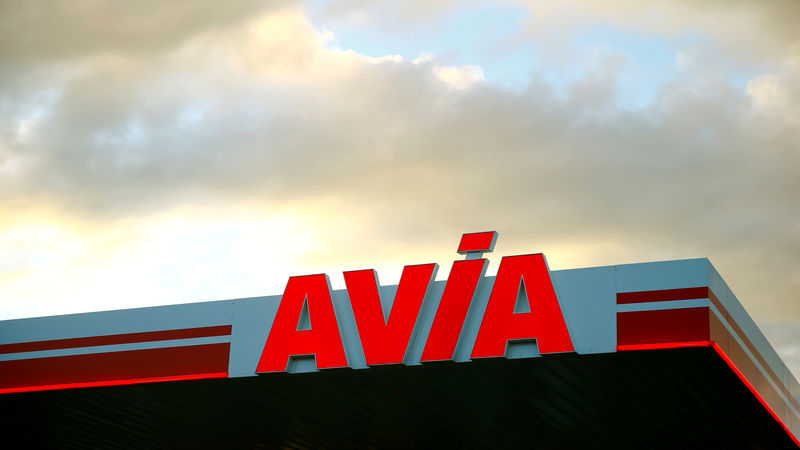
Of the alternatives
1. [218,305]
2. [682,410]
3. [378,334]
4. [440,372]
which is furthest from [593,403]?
[218,305]

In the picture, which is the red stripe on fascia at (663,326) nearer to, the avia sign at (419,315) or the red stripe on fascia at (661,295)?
the red stripe on fascia at (661,295)

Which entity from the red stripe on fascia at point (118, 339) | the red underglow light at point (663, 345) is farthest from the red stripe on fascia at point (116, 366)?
the red underglow light at point (663, 345)

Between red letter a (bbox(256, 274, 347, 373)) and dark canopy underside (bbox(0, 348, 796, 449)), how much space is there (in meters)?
0.40

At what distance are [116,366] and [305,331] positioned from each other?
14.7 ft

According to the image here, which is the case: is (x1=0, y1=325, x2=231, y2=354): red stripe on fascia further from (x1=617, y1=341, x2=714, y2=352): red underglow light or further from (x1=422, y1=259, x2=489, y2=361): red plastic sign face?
(x1=617, y1=341, x2=714, y2=352): red underglow light

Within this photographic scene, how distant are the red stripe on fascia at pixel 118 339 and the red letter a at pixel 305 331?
1.25 meters

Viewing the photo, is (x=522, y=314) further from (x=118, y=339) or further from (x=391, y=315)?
(x=118, y=339)

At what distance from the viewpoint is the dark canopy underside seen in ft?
57.0

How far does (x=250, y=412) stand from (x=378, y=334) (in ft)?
16.6

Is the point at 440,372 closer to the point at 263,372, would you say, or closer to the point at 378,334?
the point at 378,334

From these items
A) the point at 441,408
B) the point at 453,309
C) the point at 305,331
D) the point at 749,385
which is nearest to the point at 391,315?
the point at 453,309

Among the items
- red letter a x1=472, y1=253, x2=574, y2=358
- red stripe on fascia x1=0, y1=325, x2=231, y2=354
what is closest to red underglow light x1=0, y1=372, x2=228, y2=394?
red stripe on fascia x1=0, y1=325, x2=231, y2=354

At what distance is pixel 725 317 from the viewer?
16.7 m

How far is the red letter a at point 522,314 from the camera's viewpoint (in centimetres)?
1648
